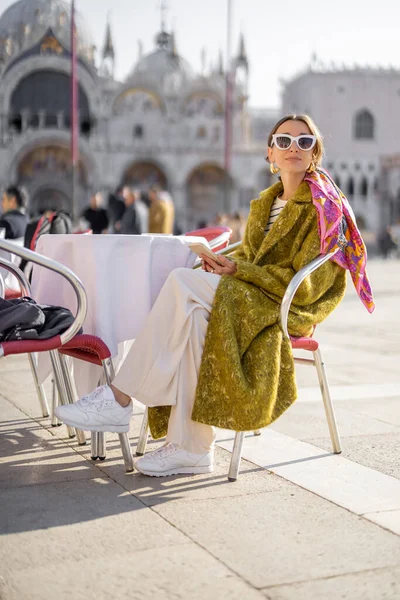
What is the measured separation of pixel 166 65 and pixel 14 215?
53.5m

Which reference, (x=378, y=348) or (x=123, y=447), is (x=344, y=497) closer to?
(x=123, y=447)

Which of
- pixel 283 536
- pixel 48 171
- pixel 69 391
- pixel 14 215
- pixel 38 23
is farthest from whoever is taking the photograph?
pixel 38 23

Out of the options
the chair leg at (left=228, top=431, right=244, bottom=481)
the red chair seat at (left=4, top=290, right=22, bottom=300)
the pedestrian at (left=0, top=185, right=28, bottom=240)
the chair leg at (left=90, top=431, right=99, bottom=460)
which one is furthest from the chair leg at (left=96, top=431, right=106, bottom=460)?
the pedestrian at (left=0, top=185, right=28, bottom=240)

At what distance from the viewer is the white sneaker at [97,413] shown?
312cm

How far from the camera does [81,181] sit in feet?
158

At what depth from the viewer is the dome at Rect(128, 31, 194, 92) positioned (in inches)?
2146

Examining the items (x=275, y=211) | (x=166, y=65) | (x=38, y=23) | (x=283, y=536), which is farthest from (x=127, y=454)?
(x=166, y=65)

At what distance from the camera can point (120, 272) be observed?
11.9ft

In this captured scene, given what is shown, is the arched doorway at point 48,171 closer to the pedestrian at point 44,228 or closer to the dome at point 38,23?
the dome at point 38,23

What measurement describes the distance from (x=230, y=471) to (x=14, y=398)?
197 cm

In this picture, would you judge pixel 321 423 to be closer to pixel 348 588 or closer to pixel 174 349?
pixel 174 349

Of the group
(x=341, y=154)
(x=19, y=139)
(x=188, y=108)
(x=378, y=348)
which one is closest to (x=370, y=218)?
(x=341, y=154)

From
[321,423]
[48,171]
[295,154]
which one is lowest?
[321,423]

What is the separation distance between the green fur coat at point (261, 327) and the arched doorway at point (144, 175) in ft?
151
